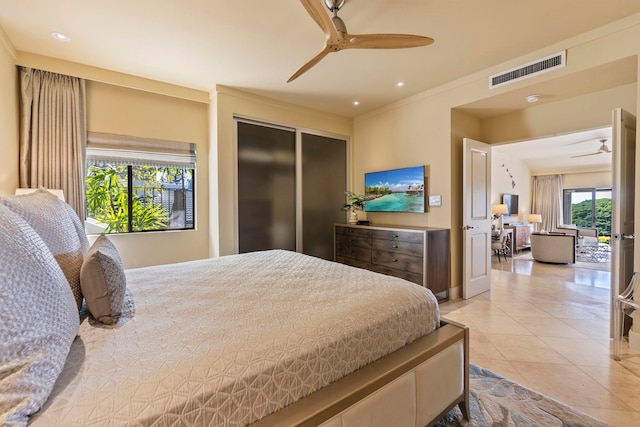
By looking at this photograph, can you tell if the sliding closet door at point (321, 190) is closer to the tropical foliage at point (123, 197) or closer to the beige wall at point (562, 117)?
the tropical foliage at point (123, 197)

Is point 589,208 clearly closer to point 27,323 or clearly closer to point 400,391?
point 400,391

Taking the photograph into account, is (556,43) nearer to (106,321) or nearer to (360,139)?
(360,139)

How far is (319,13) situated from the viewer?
1.68 meters

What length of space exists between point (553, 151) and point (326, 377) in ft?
29.2

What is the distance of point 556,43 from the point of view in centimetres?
264

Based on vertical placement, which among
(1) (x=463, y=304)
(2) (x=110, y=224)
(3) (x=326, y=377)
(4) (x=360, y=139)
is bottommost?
(1) (x=463, y=304)

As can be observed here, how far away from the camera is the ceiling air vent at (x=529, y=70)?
264 centimetres

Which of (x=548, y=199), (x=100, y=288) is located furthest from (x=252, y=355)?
(x=548, y=199)

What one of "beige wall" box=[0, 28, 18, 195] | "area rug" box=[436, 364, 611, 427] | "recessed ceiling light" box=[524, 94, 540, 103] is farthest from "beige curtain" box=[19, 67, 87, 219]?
"recessed ceiling light" box=[524, 94, 540, 103]

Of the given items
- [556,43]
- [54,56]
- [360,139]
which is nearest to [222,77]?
[54,56]

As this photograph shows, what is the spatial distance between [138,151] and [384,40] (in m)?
3.09

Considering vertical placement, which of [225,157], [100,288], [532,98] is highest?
[532,98]

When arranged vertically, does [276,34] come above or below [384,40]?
above

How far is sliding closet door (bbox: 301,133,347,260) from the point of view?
4.50 metres
